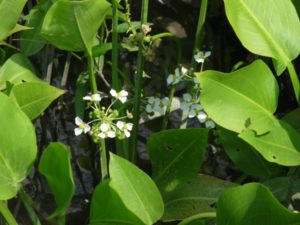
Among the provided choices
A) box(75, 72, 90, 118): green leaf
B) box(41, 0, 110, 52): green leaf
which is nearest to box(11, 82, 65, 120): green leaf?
box(41, 0, 110, 52): green leaf

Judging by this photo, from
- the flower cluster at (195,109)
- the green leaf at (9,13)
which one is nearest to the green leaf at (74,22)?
the green leaf at (9,13)

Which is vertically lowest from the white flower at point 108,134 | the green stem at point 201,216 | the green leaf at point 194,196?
the green leaf at point 194,196

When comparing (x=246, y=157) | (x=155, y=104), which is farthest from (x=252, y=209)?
(x=155, y=104)

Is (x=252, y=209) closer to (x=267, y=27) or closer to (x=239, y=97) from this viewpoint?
(x=239, y=97)

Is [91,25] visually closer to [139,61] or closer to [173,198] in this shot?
[139,61]

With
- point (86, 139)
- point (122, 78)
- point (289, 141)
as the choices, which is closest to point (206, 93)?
point (289, 141)

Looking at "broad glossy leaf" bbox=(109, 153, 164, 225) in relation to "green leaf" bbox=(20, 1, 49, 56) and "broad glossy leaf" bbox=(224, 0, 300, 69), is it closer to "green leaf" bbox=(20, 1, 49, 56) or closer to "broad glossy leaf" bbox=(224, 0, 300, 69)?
"broad glossy leaf" bbox=(224, 0, 300, 69)

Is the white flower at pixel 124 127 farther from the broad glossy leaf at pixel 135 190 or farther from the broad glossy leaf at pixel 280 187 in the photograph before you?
the broad glossy leaf at pixel 280 187
